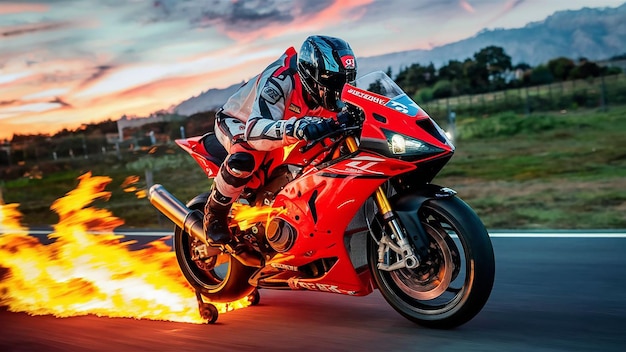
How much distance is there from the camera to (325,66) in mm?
4574

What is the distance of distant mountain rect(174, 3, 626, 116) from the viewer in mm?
13094

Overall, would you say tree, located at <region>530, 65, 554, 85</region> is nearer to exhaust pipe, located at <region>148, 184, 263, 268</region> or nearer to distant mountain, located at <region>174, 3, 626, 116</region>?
distant mountain, located at <region>174, 3, 626, 116</region>

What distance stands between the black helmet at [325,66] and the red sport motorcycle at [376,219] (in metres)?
Answer: 0.16

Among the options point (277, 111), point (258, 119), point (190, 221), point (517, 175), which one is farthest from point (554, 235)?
point (517, 175)

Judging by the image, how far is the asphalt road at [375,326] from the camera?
4086 mm

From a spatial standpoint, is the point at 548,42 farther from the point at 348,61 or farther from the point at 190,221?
the point at 348,61

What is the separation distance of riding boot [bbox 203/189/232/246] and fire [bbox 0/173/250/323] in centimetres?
49

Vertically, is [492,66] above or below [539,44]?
below

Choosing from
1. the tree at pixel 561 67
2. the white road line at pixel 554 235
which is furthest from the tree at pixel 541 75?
the white road line at pixel 554 235

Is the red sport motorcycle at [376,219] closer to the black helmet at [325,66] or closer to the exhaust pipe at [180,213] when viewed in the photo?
the black helmet at [325,66]

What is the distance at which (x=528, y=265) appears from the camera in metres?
6.12

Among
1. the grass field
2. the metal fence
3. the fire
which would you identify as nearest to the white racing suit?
the fire

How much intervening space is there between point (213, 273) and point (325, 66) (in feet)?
6.13

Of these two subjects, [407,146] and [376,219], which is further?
[376,219]
